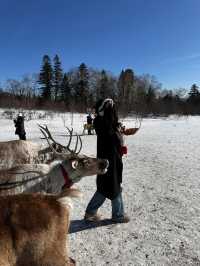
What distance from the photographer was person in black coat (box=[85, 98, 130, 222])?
18.9ft

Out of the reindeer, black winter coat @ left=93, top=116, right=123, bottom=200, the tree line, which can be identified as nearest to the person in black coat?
black winter coat @ left=93, top=116, right=123, bottom=200

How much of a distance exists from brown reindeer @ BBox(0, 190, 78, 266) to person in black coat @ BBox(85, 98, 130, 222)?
2.88m

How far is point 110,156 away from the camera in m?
5.91

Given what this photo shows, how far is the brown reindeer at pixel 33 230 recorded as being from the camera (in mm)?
2592

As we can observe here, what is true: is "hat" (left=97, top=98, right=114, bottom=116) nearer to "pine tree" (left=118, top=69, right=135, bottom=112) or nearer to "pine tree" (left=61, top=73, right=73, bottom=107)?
"pine tree" (left=61, top=73, right=73, bottom=107)

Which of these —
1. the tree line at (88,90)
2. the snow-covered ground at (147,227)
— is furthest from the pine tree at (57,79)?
the snow-covered ground at (147,227)

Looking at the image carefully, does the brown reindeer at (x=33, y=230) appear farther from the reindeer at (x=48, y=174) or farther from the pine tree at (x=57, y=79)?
the pine tree at (x=57, y=79)

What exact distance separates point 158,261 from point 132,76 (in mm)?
88504

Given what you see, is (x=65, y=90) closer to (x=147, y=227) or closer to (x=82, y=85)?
(x=82, y=85)

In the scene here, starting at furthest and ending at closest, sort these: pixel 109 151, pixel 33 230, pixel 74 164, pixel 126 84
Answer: pixel 126 84, pixel 109 151, pixel 74 164, pixel 33 230

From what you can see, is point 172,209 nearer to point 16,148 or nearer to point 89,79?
point 16,148

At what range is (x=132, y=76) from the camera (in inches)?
3607

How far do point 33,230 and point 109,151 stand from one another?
3.28 m

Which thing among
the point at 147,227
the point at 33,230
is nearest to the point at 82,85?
the point at 147,227
